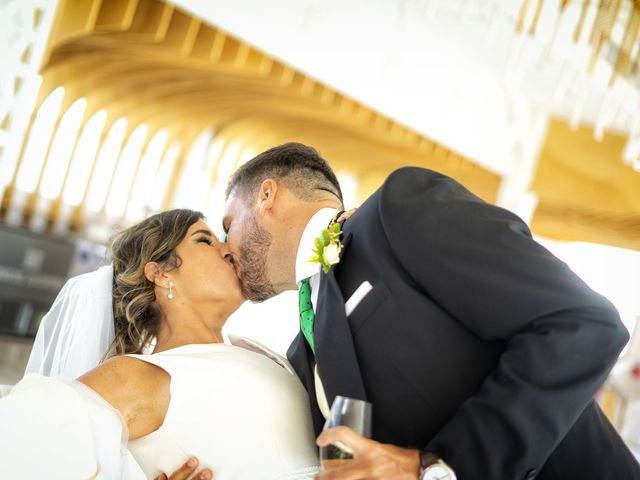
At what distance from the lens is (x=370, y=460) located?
180 cm

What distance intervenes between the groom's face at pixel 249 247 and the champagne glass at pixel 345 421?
113 cm

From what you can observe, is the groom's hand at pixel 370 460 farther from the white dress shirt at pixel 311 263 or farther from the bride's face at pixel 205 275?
the bride's face at pixel 205 275

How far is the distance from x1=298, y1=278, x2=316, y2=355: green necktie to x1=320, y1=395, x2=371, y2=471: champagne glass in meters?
0.77

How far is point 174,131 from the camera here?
16.4 meters

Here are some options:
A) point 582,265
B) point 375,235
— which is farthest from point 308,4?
point 375,235

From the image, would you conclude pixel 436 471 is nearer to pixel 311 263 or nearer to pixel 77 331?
pixel 311 263

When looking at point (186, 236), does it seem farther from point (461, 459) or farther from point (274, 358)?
point (461, 459)

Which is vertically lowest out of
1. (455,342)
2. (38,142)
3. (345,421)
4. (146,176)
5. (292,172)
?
(146,176)

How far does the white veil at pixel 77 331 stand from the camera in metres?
3.09

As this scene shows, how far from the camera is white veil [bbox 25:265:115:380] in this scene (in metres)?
3.09

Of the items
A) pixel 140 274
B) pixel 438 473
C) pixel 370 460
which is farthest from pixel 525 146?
pixel 370 460

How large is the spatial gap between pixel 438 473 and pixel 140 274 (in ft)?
5.35

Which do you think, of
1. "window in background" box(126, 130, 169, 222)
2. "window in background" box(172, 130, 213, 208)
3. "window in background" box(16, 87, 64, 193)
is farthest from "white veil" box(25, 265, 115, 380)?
"window in background" box(172, 130, 213, 208)

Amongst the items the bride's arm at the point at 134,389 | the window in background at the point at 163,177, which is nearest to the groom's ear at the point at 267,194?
the bride's arm at the point at 134,389
